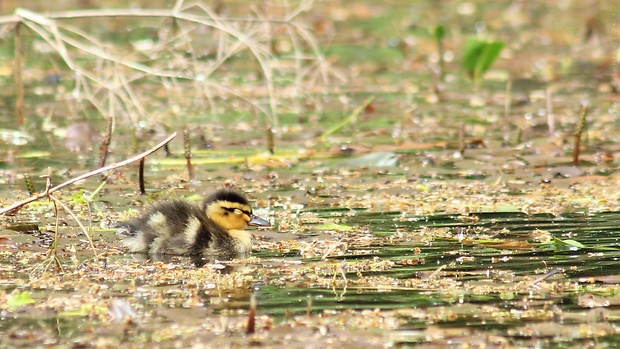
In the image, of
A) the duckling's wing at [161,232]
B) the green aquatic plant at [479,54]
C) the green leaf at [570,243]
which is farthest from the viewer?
the green aquatic plant at [479,54]

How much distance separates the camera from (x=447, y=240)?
5672 millimetres

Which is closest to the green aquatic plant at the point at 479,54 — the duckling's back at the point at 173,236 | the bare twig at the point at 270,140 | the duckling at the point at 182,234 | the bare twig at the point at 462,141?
the bare twig at the point at 462,141

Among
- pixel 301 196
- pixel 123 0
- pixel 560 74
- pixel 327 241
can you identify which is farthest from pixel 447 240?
pixel 123 0

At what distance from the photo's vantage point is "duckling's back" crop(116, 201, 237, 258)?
5.56 m

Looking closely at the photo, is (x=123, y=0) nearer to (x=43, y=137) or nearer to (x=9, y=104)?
(x=9, y=104)

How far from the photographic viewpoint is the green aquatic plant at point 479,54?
11.5 metres

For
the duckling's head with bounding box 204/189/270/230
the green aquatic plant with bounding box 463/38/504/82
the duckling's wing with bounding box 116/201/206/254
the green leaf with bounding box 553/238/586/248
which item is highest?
the green aquatic plant with bounding box 463/38/504/82

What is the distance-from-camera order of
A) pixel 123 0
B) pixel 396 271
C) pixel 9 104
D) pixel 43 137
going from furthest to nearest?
pixel 123 0 → pixel 9 104 → pixel 43 137 → pixel 396 271

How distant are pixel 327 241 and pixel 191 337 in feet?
5.86

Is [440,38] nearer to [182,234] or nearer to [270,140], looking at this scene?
[270,140]

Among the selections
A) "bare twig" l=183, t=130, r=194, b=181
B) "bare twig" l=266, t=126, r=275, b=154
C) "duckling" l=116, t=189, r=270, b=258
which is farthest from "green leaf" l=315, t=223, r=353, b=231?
"bare twig" l=266, t=126, r=275, b=154

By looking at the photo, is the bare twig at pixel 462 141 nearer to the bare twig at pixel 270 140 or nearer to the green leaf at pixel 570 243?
the bare twig at pixel 270 140

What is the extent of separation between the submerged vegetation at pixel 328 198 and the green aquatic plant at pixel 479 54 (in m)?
0.04

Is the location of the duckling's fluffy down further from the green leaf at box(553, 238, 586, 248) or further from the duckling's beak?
the green leaf at box(553, 238, 586, 248)
